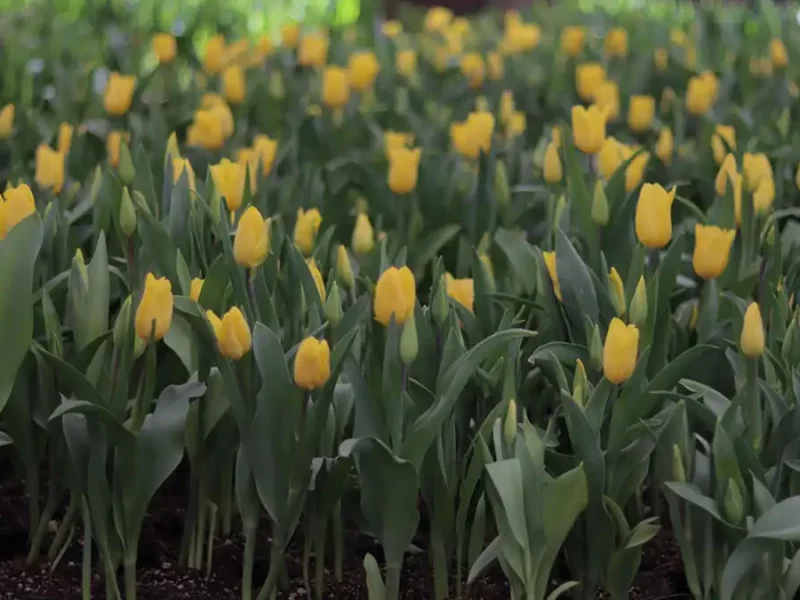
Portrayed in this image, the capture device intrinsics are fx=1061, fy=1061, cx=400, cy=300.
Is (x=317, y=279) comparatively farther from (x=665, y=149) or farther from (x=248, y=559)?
(x=665, y=149)

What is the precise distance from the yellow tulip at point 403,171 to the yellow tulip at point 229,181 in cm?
43

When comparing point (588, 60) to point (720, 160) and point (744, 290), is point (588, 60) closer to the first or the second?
point (720, 160)

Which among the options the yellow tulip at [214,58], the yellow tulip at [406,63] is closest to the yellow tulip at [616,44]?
the yellow tulip at [406,63]

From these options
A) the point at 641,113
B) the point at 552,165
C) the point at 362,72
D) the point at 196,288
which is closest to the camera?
the point at 196,288

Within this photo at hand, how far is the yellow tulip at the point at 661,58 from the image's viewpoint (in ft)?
12.2

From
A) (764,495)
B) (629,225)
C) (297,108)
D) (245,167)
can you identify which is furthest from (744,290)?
(297,108)

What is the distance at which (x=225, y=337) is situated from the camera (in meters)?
1.31

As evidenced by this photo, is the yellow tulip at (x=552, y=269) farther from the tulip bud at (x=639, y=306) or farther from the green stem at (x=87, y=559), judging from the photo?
the green stem at (x=87, y=559)

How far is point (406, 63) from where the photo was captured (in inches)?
145

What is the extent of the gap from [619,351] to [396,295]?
284mm

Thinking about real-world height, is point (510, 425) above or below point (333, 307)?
below

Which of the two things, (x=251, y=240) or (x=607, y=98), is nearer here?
(x=251, y=240)

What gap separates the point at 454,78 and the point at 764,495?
2659 mm

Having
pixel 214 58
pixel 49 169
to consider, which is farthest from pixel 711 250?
pixel 214 58
